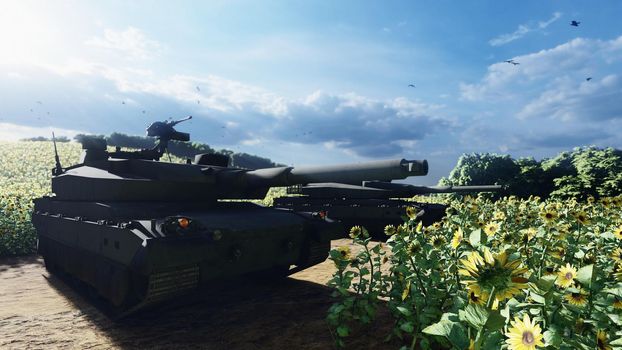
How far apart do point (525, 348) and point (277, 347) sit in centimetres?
300

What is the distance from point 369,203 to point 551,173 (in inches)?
505

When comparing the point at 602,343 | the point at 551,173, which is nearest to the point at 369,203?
the point at 602,343

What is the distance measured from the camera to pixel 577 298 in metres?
2.54

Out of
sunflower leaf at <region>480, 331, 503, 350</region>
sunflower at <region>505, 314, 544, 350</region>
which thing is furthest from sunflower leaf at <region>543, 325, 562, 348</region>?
sunflower at <region>505, 314, 544, 350</region>

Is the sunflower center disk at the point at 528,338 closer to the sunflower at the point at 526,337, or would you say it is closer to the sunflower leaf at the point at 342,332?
the sunflower at the point at 526,337

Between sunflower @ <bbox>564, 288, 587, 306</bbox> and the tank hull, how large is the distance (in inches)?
135

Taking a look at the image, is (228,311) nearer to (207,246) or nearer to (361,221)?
(207,246)

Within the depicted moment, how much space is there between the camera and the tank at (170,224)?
15.0ft

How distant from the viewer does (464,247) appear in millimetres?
3695

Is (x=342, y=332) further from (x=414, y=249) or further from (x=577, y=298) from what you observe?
(x=577, y=298)

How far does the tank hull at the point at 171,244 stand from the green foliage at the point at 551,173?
14359 mm

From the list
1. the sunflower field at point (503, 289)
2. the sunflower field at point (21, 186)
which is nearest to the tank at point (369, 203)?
the sunflower field at point (503, 289)

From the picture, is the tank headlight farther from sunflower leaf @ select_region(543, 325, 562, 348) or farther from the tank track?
sunflower leaf @ select_region(543, 325, 562, 348)

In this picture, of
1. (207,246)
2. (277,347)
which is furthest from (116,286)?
(277,347)
